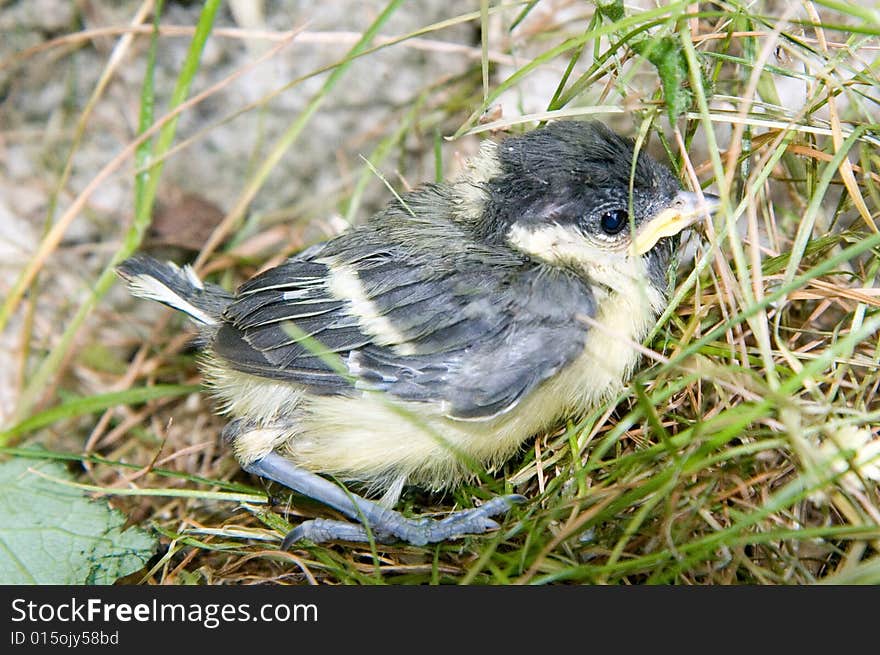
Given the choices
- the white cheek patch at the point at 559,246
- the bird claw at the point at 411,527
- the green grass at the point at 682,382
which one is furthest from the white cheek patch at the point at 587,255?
the bird claw at the point at 411,527

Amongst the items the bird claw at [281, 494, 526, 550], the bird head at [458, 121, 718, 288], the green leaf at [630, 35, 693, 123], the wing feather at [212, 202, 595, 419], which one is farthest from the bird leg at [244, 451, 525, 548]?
the green leaf at [630, 35, 693, 123]

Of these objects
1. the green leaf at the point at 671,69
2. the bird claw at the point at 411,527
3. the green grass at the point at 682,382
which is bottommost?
the bird claw at the point at 411,527

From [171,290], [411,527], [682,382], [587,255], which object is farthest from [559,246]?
[171,290]

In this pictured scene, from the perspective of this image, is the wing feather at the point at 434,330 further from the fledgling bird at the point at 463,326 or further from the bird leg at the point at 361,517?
the bird leg at the point at 361,517

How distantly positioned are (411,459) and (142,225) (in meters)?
0.91

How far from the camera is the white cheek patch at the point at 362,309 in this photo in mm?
1441

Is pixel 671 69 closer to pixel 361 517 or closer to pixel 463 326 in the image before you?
pixel 463 326

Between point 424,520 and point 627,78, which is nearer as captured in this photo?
point 627,78

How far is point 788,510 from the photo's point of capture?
1379mm

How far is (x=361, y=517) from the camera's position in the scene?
1.43 metres

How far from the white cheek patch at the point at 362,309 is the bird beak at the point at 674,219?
450 millimetres

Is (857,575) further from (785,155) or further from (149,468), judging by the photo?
(149,468)

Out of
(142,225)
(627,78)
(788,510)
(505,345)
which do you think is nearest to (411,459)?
(505,345)

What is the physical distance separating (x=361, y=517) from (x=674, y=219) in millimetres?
762
